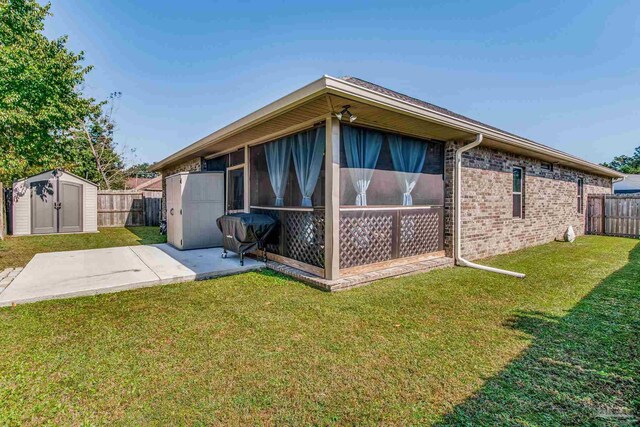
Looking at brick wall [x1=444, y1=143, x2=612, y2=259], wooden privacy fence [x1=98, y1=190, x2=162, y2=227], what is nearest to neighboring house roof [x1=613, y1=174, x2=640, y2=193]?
brick wall [x1=444, y1=143, x2=612, y2=259]

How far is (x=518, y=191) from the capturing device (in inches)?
324

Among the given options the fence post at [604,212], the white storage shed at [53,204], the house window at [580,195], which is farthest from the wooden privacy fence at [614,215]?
the white storage shed at [53,204]

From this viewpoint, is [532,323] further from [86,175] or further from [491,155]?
[86,175]

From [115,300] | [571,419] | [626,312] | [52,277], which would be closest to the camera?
[571,419]

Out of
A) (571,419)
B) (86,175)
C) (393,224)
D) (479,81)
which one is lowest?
(571,419)

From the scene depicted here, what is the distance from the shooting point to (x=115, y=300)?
4000mm

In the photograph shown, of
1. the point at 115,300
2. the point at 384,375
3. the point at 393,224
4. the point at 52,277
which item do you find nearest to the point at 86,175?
the point at 52,277

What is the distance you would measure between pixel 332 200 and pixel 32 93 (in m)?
10.8

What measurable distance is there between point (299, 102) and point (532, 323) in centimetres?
377

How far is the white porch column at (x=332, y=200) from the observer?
4570mm

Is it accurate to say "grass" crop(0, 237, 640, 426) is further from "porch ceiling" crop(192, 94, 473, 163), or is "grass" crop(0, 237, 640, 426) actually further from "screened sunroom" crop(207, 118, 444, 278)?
"porch ceiling" crop(192, 94, 473, 163)

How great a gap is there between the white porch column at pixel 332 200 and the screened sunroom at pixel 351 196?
0.02 metres

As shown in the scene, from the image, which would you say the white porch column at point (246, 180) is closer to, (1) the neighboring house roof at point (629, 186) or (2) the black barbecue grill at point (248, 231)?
(2) the black barbecue grill at point (248, 231)

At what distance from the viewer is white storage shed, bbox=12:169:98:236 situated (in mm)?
10945
